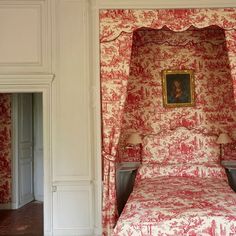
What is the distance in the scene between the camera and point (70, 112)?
4566 millimetres

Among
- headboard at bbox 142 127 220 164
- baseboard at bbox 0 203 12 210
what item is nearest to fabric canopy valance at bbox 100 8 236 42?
headboard at bbox 142 127 220 164

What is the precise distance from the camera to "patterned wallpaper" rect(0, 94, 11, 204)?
6160mm

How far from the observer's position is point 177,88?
5.38 m

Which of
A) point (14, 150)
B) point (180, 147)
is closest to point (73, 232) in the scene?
point (180, 147)

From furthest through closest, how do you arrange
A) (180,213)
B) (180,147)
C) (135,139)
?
(180,147)
(135,139)
(180,213)

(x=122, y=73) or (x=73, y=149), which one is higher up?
(x=122, y=73)

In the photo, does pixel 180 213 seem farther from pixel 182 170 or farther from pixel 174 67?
pixel 174 67

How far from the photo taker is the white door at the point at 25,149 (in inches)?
251

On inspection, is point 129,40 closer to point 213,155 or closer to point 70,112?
point 70,112

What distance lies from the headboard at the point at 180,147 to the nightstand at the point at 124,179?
0.24 m

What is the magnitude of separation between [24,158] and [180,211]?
4.24 meters

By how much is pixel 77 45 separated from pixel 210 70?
7.19 feet

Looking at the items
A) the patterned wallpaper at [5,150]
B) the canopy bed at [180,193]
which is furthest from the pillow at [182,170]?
the patterned wallpaper at [5,150]

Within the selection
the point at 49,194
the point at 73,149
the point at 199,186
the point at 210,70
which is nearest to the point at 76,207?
the point at 49,194
